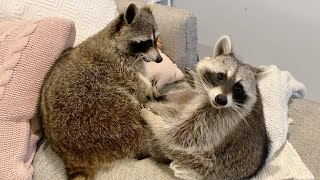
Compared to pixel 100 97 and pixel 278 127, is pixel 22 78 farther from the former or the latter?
pixel 278 127

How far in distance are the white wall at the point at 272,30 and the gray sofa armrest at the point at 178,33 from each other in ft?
1.79

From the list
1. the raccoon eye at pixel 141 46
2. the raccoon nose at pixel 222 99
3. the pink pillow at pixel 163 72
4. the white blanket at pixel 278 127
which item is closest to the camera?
the raccoon nose at pixel 222 99

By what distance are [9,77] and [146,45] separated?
52cm

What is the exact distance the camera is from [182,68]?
190 centimetres

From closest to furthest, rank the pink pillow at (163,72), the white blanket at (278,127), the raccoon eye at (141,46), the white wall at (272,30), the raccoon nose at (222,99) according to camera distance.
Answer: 1. the raccoon nose at (222,99)
2. the white blanket at (278,127)
3. the raccoon eye at (141,46)
4. the pink pillow at (163,72)
5. the white wall at (272,30)

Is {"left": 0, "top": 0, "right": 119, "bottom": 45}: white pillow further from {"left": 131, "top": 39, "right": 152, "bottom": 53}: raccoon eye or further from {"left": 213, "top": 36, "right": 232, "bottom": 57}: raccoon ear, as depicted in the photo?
{"left": 213, "top": 36, "right": 232, "bottom": 57}: raccoon ear

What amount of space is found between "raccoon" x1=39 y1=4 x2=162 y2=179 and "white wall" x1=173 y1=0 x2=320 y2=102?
93cm

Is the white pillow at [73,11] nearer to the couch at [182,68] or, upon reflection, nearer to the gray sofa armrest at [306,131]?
the couch at [182,68]

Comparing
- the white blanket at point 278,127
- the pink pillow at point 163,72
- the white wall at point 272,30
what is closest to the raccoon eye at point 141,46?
the pink pillow at point 163,72

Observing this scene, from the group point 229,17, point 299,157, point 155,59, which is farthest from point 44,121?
point 229,17

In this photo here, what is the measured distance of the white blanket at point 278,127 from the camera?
145cm

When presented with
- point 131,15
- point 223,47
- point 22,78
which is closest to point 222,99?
point 223,47

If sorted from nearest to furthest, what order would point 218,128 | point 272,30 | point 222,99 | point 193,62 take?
point 222,99, point 218,128, point 193,62, point 272,30

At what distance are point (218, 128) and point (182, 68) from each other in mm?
532
